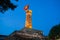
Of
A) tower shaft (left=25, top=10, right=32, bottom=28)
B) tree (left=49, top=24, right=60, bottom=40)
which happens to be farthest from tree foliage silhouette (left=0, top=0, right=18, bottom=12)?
tower shaft (left=25, top=10, right=32, bottom=28)

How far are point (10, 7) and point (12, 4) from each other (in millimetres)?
174

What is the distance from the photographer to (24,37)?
1273 inches

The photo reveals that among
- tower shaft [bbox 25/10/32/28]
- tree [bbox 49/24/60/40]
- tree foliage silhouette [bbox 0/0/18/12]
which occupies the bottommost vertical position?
tree [bbox 49/24/60/40]

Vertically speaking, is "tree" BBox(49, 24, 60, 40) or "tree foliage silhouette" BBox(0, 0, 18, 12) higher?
"tree foliage silhouette" BBox(0, 0, 18, 12)

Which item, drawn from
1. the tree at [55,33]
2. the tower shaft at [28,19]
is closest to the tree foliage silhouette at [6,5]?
the tree at [55,33]

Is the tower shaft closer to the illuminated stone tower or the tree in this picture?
the illuminated stone tower

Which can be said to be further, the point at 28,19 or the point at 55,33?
the point at 28,19

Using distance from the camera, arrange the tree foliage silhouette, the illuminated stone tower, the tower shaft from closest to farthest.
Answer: the tree foliage silhouette
the tower shaft
the illuminated stone tower

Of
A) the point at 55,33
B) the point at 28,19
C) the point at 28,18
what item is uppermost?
the point at 28,18

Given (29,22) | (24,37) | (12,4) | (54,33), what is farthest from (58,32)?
(29,22)

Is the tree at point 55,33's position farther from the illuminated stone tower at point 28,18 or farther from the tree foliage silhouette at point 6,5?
the illuminated stone tower at point 28,18

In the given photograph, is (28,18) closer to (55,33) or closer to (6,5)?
(6,5)

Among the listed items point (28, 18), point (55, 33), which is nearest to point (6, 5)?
point (55, 33)

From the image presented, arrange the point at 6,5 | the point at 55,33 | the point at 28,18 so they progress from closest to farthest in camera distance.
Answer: the point at 55,33 < the point at 6,5 < the point at 28,18
